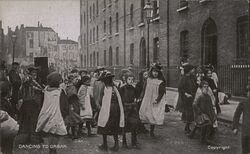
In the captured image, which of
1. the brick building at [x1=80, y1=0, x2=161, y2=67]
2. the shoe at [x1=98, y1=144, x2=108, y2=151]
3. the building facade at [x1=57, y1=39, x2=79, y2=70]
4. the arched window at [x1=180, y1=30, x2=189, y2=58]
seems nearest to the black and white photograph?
the shoe at [x1=98, y1=144, x2=108, y2=151]

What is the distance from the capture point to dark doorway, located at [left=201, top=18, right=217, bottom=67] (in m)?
12.2

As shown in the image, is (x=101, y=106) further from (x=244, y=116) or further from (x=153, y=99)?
(x=244, y=116)

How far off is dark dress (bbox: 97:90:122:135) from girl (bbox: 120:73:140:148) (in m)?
0.27

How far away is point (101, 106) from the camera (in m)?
6.03

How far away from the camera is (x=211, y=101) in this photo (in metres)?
6.50

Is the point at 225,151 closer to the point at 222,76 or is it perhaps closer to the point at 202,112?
the point at 202,112

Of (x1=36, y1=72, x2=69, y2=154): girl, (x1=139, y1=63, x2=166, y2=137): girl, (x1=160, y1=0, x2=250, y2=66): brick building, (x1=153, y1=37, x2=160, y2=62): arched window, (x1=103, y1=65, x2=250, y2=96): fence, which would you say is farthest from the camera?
(x1=153, y1=37, x2=160, y2=62): arched window

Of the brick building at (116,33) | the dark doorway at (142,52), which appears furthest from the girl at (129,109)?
the dark doorway at (142,52)

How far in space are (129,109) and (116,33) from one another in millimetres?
16792

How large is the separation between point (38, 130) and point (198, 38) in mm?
8799

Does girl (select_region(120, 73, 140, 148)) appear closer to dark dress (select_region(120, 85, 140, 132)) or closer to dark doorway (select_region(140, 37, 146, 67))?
dark dress (select_region(120, 85, 140, 132))

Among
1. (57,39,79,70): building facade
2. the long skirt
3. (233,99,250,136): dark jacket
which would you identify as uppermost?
(57,39,79,70): building facade

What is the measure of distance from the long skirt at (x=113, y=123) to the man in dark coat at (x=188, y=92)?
1911mm

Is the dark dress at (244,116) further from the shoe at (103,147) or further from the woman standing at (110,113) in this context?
the shoe at (103,147)
